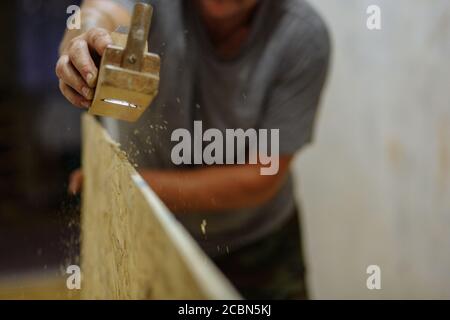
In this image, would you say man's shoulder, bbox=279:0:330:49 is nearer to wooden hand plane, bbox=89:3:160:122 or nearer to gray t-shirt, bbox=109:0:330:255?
gray t-shirt, bbox=109:0:330:255

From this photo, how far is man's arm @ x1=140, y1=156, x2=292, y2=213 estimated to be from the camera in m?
0.81

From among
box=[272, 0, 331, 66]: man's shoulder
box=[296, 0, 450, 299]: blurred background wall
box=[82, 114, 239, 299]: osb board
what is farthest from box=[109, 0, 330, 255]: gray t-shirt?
box=[296, 0, 450, 299]: blurred background wall

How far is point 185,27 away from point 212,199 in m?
0.31

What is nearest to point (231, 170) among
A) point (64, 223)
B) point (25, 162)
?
point (64, 223)

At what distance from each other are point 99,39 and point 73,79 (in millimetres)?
45

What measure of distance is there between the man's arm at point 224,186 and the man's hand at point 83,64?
293 millimetres

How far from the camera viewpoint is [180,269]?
0.97ft

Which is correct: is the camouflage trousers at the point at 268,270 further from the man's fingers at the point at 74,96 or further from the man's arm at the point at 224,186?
the man's fingers at the point at 74,96

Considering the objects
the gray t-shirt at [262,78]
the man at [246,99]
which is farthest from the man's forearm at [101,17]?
the gray t-shirt at [262,78]

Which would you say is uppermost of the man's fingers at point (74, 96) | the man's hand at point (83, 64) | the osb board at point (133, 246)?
the man's hand at point (83, 64)

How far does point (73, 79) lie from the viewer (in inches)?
18.5

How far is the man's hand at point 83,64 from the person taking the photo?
17.7 inches

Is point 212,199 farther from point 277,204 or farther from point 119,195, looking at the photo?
point 119,195
